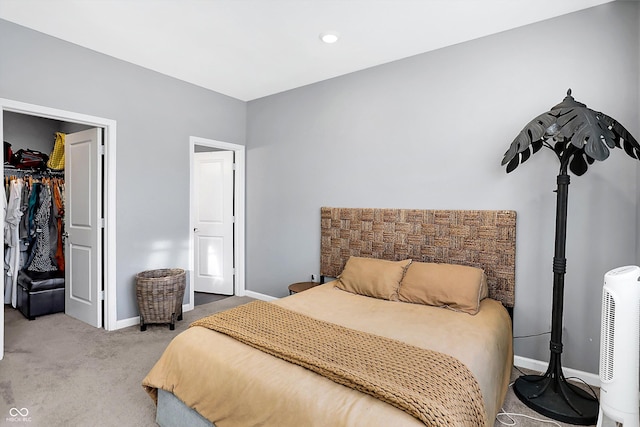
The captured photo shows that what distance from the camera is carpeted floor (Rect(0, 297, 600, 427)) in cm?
205

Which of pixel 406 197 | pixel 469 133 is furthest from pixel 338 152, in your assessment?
pixel 469 133

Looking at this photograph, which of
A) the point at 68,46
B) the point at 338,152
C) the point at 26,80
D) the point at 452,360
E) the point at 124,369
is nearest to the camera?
the point at 452,360

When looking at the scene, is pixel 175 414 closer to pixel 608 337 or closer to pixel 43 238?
pixel 608 337

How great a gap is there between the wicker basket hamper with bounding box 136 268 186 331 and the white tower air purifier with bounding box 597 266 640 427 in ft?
11.1

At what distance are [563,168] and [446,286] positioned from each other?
43.3 inches

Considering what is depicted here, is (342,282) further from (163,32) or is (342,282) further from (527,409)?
(163,32)

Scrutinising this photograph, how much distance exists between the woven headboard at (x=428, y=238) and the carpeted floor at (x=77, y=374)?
871 millimetres

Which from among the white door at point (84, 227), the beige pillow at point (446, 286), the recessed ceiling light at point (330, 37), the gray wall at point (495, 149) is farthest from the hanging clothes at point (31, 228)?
the beige pillow at point (446, 286)

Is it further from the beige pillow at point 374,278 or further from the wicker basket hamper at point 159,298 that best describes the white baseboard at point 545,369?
the wicker basket hamper at point 159,298

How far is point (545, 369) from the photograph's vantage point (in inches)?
103

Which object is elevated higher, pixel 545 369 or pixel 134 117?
pixel 134 117

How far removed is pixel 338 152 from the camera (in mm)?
3740

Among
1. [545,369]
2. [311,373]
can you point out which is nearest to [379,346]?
[311,373]

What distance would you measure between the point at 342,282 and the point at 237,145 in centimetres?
245
